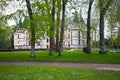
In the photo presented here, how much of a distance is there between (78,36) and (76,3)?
6306 cm

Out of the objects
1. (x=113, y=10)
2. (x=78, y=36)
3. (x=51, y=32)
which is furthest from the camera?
(x=78, y=36)

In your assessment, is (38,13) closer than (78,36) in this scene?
Yes

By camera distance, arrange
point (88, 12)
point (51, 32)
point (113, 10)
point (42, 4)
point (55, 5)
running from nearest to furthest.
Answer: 1. point (113, 10)
2. point (42, 4)
3. point (51, 32)
4. point (55, 5)
5. point (88, 12)

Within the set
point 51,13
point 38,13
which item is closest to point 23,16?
point 38,13

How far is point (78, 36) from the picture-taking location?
3989 inches

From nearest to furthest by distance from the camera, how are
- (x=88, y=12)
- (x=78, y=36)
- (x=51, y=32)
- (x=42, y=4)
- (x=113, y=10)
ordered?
(x=113, y=10), (x=42, y=4), (x=51, y=32), (x=88, y=12), (x=78, y=36)

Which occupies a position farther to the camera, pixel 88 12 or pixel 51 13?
pixel 88 12

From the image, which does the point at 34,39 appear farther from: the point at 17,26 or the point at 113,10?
the point at 113,10

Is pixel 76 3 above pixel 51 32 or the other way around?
above

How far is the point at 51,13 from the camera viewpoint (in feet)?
127

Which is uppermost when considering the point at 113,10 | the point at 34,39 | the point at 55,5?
the point at 55,5

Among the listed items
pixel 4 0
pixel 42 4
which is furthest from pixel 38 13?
pixel 4 0

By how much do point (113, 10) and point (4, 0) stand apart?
16.4 m

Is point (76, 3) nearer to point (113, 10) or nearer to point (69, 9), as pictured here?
point (69, 9)
